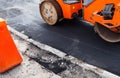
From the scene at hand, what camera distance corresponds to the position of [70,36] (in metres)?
5.92

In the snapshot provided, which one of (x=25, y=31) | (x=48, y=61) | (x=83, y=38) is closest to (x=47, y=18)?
(x=25, y=31)

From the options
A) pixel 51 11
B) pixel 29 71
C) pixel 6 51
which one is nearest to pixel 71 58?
pixel 29 71

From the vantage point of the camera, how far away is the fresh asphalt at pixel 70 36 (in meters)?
4.90

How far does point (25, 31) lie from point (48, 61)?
1782mm

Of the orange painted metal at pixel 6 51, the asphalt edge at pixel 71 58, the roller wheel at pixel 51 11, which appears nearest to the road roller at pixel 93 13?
the roller wheel at pixel 51 11

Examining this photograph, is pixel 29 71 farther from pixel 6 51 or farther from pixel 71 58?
pixel 71 58

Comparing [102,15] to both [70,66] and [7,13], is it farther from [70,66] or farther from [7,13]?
[7,13]

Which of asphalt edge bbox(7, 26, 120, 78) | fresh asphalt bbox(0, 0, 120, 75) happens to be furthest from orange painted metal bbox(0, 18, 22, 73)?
fresh asphalt bbox(0, 0, 120, 75)

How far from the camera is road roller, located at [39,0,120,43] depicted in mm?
4867

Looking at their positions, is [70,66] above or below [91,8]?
below

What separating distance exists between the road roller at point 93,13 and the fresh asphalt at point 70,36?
209mm

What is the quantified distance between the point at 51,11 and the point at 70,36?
918 mm

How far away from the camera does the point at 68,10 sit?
5.90 m

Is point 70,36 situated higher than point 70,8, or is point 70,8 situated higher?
point 70,8
